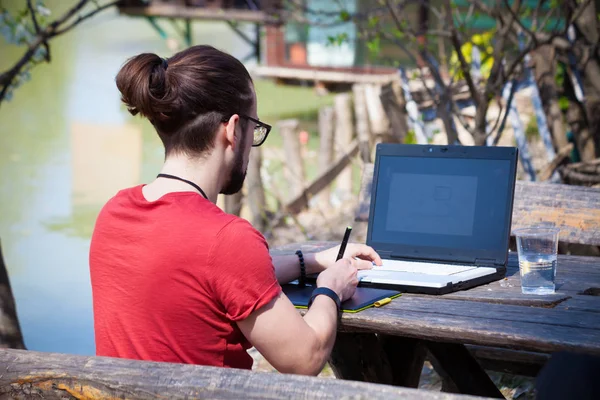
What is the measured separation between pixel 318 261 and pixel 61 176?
10.2 m

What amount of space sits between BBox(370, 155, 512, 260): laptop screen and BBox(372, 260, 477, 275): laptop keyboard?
0.25 ft

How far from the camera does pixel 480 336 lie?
2.02m

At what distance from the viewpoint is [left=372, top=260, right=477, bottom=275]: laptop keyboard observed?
2.61m

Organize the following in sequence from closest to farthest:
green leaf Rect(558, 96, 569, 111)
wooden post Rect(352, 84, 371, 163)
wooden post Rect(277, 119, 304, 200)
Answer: green leaf Rect(558, 96, 569, 111) → wooden post Rect(352, 84, 371, 163) → wooden post Rect(277, 119, 304, 200)

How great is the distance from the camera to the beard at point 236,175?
86.1 inches

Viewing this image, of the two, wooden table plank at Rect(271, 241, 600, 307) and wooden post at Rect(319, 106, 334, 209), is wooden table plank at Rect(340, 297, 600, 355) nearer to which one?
wooden table plank at Rect(271, 241, 600, 307)

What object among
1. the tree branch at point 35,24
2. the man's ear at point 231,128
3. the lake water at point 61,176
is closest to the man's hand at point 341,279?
the man's ear at point 231,128

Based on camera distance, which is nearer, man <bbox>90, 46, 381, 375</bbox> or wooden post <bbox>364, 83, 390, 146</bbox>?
man <bbox>90, 46, 381, 375</bbox>

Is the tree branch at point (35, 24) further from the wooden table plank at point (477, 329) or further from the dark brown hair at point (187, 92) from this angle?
the wooden table plank at point (477, 329)

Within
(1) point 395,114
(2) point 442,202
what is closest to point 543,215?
(2) point 442,202

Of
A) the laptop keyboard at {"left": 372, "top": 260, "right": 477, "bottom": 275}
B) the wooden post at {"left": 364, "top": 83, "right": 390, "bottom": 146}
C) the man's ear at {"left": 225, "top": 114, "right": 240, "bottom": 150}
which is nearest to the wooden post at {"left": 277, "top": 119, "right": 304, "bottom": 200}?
the wooden post at {"left": 364, "top": 83, "right": 390, "bottom": 146}

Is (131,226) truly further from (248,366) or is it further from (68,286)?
(68,286)

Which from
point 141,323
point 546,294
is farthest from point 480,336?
point 141,323

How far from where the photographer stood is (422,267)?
2691 millimetres
